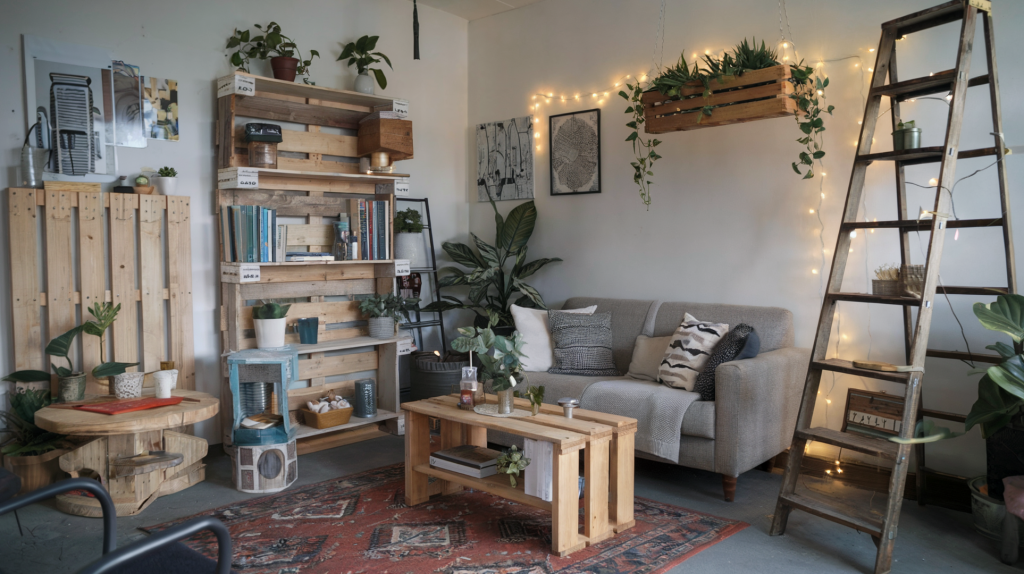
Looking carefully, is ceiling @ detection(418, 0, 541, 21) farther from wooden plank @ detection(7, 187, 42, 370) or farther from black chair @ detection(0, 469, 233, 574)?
black chair @ detection(0, 469, 233, 574)

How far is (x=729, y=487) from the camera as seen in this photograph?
10.2 ft

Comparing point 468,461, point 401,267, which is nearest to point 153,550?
point 468,461

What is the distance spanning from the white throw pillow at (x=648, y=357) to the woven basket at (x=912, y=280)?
50.0 inches

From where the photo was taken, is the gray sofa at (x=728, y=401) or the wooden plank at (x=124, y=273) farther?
the wooden plank at (x=124, y=273)

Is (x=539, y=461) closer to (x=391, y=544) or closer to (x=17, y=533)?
(x=391, y=544)

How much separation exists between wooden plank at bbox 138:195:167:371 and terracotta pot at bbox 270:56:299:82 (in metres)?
0.96

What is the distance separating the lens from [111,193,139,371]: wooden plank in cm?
350

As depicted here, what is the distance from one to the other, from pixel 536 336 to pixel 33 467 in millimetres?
2541

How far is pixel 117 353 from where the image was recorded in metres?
3.52

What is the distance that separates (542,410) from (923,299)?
1.51 meters

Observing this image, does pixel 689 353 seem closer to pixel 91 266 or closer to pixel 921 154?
pixel 921 154

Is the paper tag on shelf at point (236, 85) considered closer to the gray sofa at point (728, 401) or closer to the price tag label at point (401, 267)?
the price tag label at point (401, 267)

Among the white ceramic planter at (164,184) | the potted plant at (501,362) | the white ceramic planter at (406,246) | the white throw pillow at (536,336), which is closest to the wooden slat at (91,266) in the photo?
the white ceramic planter at (164,184)

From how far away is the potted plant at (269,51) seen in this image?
395 cm
